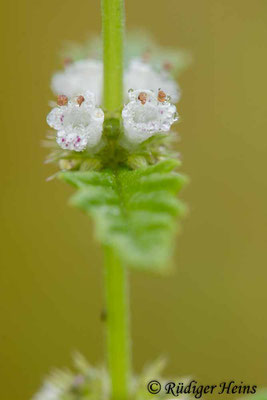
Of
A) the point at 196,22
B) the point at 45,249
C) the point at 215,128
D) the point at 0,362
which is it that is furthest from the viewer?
the point at 196,22

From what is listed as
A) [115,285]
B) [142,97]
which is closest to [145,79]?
[142,97]

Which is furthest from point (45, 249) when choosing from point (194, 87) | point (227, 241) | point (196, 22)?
point (196, 22)

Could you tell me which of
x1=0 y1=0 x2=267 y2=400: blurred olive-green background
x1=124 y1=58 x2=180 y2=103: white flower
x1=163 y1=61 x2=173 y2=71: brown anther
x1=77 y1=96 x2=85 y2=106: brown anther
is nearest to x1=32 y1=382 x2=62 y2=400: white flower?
x1=77 y1=96 x2=85 y2=106: brown anther

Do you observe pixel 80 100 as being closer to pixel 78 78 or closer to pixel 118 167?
pixel 118 167

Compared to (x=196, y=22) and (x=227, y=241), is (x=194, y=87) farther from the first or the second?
(x=227, y=241)

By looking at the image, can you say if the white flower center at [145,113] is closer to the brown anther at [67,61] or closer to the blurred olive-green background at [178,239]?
the brown anther at [67,61]

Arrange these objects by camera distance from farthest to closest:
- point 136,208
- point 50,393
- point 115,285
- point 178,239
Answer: point 178,239 < point 50,393 < point 115,285 < point 136,208

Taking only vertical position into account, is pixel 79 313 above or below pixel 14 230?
below
